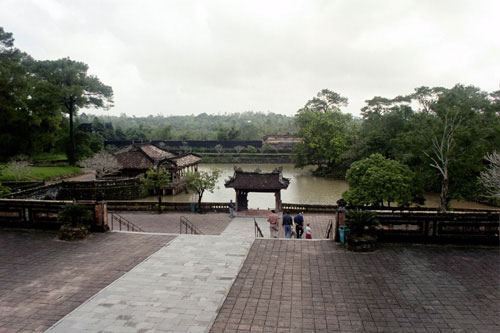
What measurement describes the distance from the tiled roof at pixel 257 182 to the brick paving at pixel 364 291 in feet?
37.5

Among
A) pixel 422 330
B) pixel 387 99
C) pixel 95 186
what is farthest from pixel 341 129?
pixel 422 330

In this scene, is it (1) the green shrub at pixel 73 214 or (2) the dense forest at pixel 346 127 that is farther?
(2) the dense forest at pixel 346 127

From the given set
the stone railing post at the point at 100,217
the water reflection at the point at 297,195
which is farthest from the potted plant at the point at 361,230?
the water reflection at the point at 297,195

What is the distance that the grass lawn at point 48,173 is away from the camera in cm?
3384

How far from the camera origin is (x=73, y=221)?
1331 cm

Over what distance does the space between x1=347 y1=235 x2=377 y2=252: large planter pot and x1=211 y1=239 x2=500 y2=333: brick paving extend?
1.04ft

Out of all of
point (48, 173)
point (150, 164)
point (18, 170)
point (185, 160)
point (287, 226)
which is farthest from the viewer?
point (185, 160)

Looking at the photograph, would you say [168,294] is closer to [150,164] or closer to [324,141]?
[150,164]

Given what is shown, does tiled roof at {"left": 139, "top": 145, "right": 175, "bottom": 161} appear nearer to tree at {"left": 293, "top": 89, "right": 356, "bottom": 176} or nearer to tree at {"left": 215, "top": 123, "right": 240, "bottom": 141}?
tree at {"left": 293, "top": 89, "right": 356, "bottom": 176}

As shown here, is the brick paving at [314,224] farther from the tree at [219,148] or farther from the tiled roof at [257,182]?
the tree at [219,148]

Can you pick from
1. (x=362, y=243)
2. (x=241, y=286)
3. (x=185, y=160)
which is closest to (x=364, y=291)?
(x=362, y=243)

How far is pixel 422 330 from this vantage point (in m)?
7.18

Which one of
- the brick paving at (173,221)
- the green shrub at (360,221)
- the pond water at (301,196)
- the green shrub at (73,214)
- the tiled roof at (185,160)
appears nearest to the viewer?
the green shrub at (360,221)

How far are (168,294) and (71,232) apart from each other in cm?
637
